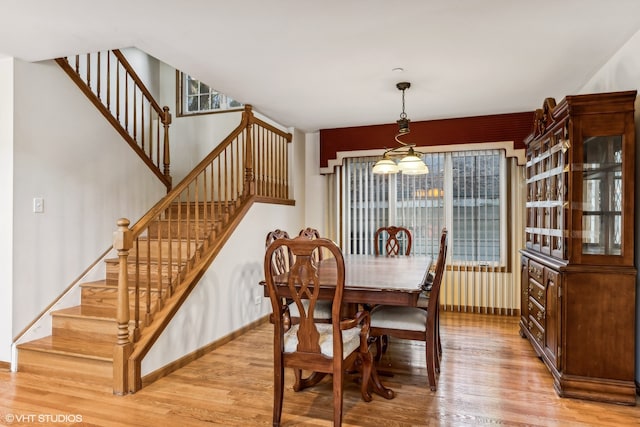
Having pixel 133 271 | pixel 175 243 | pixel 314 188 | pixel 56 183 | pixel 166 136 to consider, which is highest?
pixel 166 136

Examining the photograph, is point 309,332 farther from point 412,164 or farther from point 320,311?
point 412,164

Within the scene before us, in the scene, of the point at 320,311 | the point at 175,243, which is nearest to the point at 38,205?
the point at 175,243

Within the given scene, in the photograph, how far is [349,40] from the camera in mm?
2711

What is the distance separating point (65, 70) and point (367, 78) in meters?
2.60

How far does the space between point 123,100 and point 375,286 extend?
145 inches

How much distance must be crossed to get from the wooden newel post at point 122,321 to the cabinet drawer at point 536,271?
3.06 meters

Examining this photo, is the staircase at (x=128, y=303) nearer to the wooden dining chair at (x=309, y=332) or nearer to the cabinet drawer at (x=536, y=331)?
the wooden dining chair at (x=309, y=332)

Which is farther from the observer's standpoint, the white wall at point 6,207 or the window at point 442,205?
the window at point 442,205

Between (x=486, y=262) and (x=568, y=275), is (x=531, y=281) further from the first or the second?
(x=486, y=262)

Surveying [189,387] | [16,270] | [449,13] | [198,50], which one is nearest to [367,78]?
[449,13]

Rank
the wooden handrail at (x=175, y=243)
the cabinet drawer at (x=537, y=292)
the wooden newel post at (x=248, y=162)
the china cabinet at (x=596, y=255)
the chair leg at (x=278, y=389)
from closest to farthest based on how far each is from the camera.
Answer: the chair leg at (x=278, y=389) → the china cabinet at (x=596, y=255) → the wooden handrail at (x=175, y=243) → the cabinet drawer at (x=537, y=292) → the wooden newel post at (x=248, y=162)

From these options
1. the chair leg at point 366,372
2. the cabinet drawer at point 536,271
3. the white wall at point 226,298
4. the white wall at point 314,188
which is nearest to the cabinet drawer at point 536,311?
the cabinet drawer at point 536,271

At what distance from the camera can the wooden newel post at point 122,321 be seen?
8.55 feet

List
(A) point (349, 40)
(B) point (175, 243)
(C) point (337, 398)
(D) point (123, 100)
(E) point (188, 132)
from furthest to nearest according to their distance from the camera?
(E) point (188, 132) → (D) point (123, 100) → (B) point (175, 243) → (A) point (349, 40) → (C) point (337, 398)
